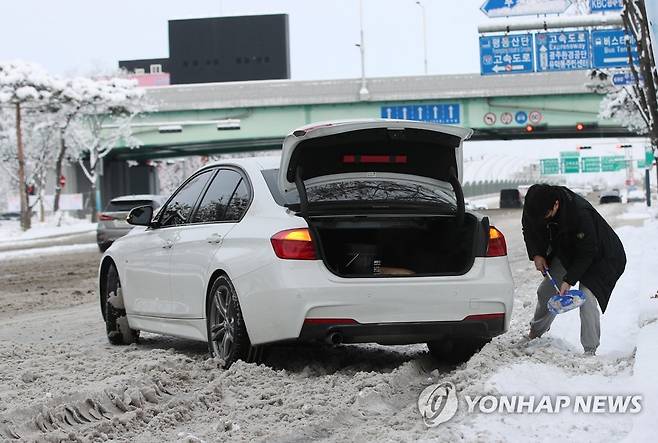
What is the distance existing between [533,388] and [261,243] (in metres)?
2.07

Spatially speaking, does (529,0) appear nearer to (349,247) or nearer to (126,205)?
(126,205)

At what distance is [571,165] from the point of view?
362 feet

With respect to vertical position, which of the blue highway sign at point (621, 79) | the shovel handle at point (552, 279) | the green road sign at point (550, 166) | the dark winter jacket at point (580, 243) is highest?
the blue highway sign at point (621, 79)

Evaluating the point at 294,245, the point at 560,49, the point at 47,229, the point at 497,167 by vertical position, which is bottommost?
the point at 47,229

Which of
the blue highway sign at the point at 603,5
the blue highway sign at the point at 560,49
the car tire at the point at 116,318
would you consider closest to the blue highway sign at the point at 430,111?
the blue highway sign at the point at 560,49

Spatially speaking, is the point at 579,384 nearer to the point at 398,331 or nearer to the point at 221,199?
the point at 398,331

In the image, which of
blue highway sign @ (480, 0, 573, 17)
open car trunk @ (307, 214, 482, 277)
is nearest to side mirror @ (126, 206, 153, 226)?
open car trunk @ (307, 214, 482, 277)

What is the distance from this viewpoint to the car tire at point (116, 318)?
9375 millimetres

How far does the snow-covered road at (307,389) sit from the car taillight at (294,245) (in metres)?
0.74

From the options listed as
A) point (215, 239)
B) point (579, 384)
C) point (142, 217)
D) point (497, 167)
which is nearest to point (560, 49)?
point (142, 217)

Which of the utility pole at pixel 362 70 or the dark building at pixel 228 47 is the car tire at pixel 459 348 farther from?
the dark building at pixel 228 47

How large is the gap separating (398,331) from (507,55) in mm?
33604

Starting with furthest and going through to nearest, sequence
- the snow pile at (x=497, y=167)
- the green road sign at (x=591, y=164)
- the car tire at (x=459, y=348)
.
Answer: the snow pile at (x=497, y=167)
the green road sign at (x=591, y=164)
the car tire at (x=459, y=348)

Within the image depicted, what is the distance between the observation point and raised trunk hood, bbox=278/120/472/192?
291 inches
